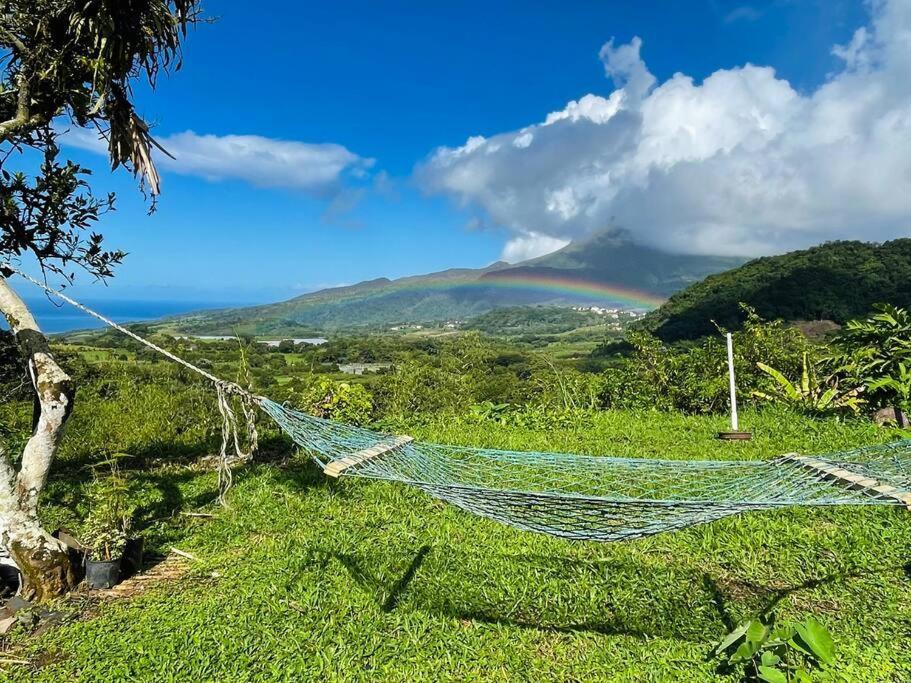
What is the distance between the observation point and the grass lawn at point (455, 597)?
6.17 ft

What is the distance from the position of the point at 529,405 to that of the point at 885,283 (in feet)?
68.1

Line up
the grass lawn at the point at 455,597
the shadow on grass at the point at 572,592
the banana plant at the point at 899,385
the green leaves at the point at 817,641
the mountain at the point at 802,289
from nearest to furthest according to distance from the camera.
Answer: the green leaves at the point at 817,641 < the grass lawn at the point at 455,597 < the shadow on grass at the point at 572,592 < the banana plant at the point at 899,385 < the mountain at the point at 802,289

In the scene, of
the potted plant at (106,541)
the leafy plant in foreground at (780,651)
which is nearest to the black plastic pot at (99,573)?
the potted plant at (106,541)

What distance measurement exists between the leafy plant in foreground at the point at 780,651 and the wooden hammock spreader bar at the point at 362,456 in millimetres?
Answer: 1481

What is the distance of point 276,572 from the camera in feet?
8.19

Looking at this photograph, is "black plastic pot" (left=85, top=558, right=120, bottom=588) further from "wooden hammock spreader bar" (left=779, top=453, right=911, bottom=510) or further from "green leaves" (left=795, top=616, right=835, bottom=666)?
"wooden hammock spreader bar" (left=779, top=453, right=911, bottom=510)

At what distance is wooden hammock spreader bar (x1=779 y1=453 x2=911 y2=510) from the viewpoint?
196 centimetres

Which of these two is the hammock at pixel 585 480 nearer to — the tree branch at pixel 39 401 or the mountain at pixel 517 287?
the tree branch at pixel 39 401

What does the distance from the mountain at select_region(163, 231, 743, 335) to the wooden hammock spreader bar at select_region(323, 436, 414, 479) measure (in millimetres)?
64664

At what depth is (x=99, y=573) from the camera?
92.4 inches

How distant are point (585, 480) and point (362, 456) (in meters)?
1.67

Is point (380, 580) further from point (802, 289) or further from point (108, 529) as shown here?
point (802, 289)

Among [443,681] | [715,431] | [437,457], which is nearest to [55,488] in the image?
[437,457]

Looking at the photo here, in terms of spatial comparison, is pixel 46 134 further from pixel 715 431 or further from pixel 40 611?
pixel 715 431
